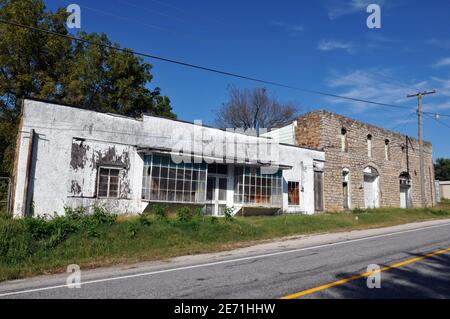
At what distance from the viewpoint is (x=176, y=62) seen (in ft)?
41.7

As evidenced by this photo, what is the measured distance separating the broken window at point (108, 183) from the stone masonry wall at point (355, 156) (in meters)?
14.3

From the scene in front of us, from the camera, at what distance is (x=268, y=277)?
24.5ft

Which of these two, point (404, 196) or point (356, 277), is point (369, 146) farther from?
point (356, 277)

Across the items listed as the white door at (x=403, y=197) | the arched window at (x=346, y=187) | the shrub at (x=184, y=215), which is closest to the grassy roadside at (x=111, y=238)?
the shrub at (x=184, y=215)

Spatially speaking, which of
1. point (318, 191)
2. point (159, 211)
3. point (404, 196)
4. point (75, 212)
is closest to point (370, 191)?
point (404, 196)

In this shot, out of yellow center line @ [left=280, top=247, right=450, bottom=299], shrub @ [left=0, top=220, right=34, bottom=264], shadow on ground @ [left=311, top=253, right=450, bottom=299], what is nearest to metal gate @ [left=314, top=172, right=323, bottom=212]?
yellow center line @ [left=280, top=247, right=450, bottom=299]

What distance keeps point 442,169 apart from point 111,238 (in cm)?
8677

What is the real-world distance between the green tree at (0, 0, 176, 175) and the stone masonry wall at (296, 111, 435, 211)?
12589 millimetres

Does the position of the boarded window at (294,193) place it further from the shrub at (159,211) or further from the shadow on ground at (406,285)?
the shadow on ground at (406,285)

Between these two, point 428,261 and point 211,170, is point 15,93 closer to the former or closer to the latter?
point 211,170

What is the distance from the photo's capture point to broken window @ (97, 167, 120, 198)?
49.4 feet

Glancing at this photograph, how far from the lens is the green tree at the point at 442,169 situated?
81000 mm
